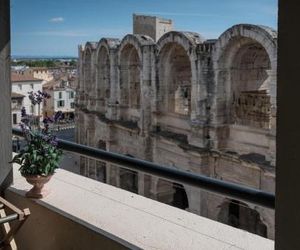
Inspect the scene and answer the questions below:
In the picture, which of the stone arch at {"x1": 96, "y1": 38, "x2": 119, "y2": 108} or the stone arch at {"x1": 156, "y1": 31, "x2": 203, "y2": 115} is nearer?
the stone arch at {"x1": 156, "y1": 31, "x2": 203, "y2": 115}

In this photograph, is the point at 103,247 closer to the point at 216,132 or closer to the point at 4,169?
the point at 4,169

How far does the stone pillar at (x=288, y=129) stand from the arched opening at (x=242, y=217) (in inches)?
427

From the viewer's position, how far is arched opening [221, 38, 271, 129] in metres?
11.0

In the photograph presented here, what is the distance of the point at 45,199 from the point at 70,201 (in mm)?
151

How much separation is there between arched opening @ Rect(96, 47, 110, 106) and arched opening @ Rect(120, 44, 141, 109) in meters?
1.58

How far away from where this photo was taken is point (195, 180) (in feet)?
6.10

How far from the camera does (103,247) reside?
2105mm

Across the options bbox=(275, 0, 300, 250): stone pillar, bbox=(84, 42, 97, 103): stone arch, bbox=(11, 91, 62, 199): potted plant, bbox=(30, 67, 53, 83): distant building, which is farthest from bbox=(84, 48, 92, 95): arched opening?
bbox=(30, 67, 53, 83): distant building

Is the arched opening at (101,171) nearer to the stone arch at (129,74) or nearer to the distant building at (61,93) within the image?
the stone arch at (129,74)

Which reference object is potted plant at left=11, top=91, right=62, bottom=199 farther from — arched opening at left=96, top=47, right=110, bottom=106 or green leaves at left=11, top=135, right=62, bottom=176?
arched opening at left=96, top=47, right=110, bottom=106

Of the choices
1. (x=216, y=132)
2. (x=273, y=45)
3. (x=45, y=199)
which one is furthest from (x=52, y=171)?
(x=216, y=132)

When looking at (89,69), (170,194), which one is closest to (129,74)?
(89,69)

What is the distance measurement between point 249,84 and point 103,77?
Result: 25.7 feet

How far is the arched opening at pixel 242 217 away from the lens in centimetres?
1205
